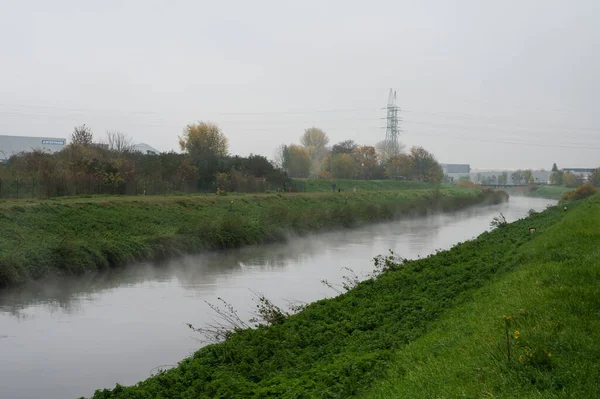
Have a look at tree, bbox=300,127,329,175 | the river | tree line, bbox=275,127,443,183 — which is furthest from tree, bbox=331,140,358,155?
the river

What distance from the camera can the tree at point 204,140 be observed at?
238 ft

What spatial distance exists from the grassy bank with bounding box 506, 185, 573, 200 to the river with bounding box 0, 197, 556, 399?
66.7 m

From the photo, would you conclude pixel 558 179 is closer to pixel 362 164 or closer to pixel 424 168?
pixel 424 168

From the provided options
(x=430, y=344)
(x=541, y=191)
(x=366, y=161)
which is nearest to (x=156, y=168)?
(x=430, y=344)

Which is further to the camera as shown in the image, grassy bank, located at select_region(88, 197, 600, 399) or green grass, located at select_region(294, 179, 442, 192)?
green grass, located at select_region(294, 179, 442, 192)

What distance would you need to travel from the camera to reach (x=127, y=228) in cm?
3042

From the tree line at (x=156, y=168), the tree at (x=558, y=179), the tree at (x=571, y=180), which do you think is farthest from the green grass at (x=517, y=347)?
the tree at (x=558, y=179)

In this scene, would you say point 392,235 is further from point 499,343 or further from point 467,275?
point 499,343

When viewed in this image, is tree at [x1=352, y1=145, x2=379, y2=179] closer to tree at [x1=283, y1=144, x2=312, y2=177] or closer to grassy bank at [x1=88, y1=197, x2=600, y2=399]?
tree at [x1=283, y1=144, x2=312, y2=177]

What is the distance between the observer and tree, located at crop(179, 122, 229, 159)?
72.6m

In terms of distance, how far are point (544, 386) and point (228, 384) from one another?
14.6ft

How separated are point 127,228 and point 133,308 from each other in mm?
12771

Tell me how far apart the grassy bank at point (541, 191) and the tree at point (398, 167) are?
22508mm

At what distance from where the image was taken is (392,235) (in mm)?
40406
